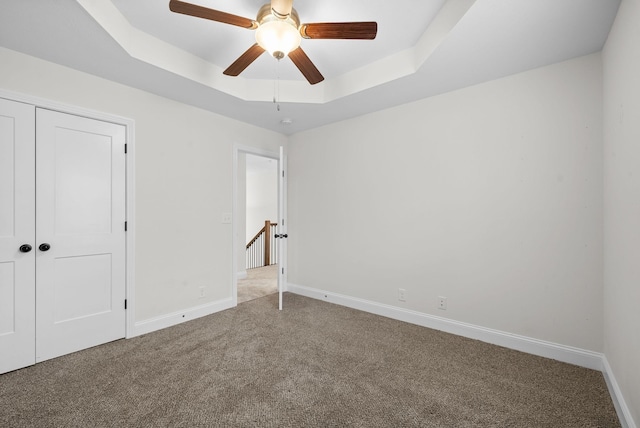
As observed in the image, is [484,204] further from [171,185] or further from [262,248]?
[262,248]

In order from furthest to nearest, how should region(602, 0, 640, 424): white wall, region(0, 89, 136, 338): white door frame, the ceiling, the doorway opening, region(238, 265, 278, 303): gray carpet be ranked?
the doorway opening → region(238, 265, 278, 303): gray carpet → region(0, 89, 136, 338): white door frame → the ceiling → region(602, 0, 640, 424): white wall

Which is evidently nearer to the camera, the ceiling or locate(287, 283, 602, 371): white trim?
the ceiling

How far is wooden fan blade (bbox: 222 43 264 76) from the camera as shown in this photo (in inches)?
75.4

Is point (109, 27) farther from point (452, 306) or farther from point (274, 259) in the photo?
point (274, 259)

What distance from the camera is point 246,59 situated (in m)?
2.02

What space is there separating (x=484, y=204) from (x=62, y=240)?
380cm

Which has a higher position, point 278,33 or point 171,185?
point 278,33

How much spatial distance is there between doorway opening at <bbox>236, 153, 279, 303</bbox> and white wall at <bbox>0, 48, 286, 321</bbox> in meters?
0.69

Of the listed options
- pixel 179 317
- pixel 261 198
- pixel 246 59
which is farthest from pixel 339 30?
pixel 261 198

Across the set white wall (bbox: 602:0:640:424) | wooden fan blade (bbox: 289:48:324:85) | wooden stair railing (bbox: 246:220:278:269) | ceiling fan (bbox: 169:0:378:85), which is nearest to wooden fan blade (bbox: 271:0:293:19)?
ceiling fan (bbox: 169:0:378:85)

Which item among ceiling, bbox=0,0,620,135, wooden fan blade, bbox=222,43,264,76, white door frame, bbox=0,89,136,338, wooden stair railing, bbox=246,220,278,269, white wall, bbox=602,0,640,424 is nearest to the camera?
white wall, bbox=602,0,640,424

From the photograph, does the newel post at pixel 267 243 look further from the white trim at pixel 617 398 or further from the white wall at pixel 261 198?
the white trim at pixel 617 398

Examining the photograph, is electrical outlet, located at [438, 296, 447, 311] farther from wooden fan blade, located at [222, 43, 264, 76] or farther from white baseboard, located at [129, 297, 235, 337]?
wooden fan blade, located at [222, 43, 264, 76]

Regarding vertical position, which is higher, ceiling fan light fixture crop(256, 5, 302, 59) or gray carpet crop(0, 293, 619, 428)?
ceiling fan light fixture crop(256, 5, 302, 59)
